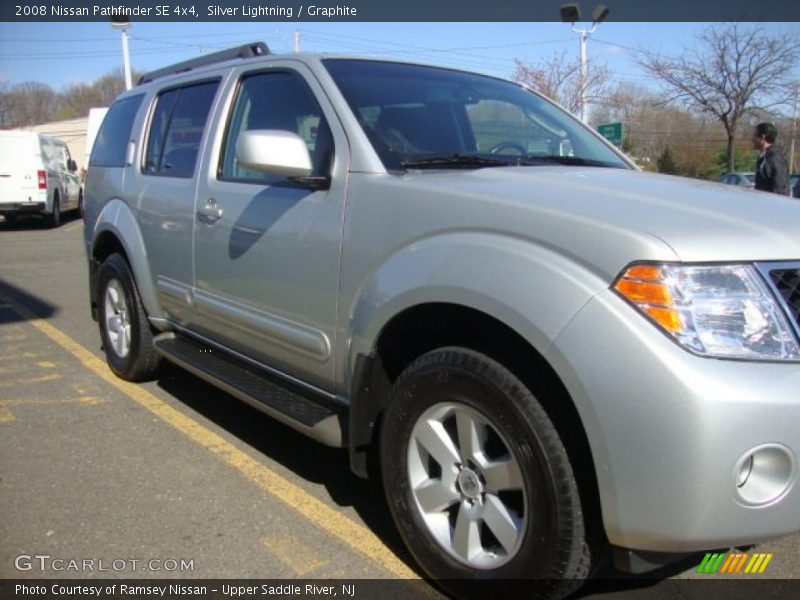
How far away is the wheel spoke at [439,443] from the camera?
2.34 metres

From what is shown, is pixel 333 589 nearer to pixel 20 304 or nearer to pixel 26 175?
pixel 20 304

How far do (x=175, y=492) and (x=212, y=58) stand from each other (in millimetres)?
2605

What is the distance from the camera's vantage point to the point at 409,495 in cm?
249

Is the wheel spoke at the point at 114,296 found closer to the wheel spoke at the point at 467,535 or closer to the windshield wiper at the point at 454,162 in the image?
the windshield wiper at the point at 454,162

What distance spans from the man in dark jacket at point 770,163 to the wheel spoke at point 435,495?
6.98 meters

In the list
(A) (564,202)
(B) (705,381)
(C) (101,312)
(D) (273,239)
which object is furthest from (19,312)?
(B) (705,381)

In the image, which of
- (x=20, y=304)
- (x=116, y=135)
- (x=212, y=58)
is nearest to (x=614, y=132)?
→ (x=20, y=304)

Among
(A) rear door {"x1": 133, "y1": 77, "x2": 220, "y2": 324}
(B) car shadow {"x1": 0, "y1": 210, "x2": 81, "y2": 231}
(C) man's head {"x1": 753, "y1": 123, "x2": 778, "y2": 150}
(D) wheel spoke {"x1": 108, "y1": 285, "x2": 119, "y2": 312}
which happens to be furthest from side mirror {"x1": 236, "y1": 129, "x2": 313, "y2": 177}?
(B) car shadow {"x1": 0, "y1": 210, "x2": 81, "y2": 231}

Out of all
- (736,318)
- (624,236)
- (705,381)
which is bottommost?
(705,381)

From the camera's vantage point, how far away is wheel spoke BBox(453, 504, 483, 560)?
2311mm

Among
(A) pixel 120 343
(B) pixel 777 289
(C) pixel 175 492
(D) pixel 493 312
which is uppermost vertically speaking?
(B) pixel 777 289

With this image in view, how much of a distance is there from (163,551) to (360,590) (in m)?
0.82

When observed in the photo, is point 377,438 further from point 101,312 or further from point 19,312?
point 19,312

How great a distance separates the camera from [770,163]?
795 centimetres
